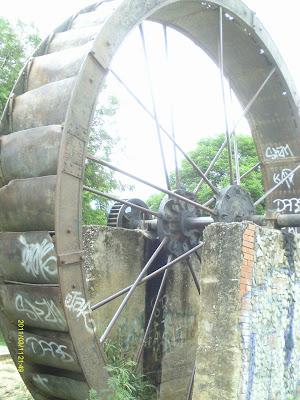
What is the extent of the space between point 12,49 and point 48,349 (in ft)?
32.9

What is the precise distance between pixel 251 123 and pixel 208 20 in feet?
7.52

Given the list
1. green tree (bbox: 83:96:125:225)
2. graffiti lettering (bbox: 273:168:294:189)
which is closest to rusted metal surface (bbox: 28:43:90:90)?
graffiti lettering (bbox: 273:168:294:189)

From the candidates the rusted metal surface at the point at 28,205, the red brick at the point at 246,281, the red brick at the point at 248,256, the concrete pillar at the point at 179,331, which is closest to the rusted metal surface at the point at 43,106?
the rusted metal surface at the point at 28,205

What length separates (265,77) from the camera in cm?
888

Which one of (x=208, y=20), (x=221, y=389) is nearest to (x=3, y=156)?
(x=221, y=389)

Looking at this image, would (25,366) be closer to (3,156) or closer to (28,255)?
(28,255)

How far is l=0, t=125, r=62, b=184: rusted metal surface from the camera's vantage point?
517cm

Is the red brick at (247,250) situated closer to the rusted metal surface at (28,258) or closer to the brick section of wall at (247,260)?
the brick section of wall at (247,260)

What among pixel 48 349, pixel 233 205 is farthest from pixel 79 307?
pixel 233 205

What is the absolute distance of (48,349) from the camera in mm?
5297

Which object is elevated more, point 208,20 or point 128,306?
point 208,20

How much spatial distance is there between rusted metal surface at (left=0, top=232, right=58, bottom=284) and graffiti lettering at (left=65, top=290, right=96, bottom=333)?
8.8 inches

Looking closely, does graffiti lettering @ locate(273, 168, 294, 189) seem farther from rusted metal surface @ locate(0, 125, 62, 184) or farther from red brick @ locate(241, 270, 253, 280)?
rusted metal surface @ locate(0, 125, 62, 184)
